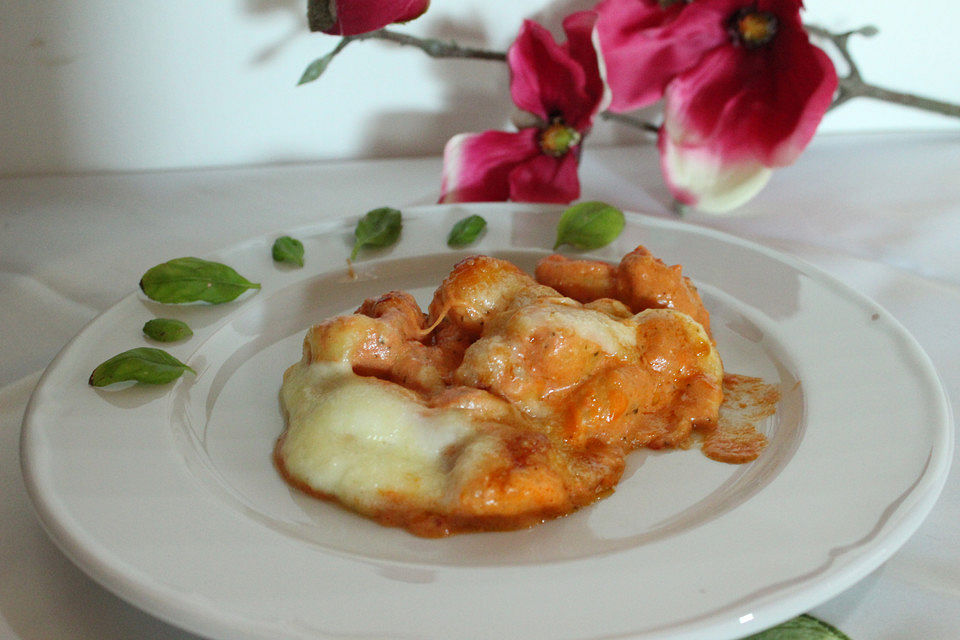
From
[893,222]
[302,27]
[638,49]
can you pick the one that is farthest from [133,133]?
[893,222]

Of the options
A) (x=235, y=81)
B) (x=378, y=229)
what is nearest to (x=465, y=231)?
(x=378, y=229)

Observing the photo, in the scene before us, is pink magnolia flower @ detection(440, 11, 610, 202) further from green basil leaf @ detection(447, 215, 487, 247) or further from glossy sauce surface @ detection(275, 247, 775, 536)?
glossy sauce surface @ detection(275, 247, 775, 536)

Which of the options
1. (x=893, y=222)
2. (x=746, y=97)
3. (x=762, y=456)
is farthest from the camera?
(x=893, y=222)

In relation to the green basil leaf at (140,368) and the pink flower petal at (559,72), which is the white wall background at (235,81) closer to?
the pink flower petal at (559,72)

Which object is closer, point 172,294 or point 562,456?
point 562,456

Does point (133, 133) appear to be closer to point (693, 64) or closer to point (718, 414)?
point (693, 64)

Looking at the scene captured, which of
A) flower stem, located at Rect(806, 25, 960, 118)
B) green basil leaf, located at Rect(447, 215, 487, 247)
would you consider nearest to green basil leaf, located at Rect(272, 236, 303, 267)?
green basil leaf, located at Rect(447, 215, 487, 247)

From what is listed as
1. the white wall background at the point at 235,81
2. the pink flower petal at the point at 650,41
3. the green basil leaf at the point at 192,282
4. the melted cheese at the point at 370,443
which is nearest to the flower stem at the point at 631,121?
the pink flower petal at the point at 650,41
